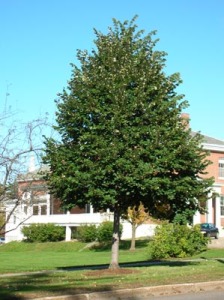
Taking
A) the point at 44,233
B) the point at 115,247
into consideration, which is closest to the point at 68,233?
the point at 44,233

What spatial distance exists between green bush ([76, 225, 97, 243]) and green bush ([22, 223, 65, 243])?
4.85 metres

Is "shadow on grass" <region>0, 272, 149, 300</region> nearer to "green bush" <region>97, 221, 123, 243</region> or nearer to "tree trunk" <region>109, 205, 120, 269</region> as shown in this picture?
"tree trunk" <region>109, 205, 120, 269</region>

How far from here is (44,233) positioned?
5288 centimetres

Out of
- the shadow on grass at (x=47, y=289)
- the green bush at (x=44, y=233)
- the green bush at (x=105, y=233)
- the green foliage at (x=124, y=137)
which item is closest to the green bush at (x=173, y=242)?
the green foliage at (x=124, y=137)

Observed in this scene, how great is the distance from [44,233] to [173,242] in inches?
1017

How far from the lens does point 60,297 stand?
36.0ft

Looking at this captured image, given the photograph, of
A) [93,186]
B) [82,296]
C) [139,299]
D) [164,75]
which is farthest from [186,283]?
[164,75]

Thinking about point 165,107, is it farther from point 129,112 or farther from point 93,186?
point 93,186

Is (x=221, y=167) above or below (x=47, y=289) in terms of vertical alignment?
above

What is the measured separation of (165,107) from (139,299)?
7363 millimetres

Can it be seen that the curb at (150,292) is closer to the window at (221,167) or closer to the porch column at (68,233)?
the porch column at (68,233)

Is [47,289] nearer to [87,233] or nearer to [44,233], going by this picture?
[87,233]

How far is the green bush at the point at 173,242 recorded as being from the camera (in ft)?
94.5

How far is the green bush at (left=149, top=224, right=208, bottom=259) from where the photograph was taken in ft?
94.5
